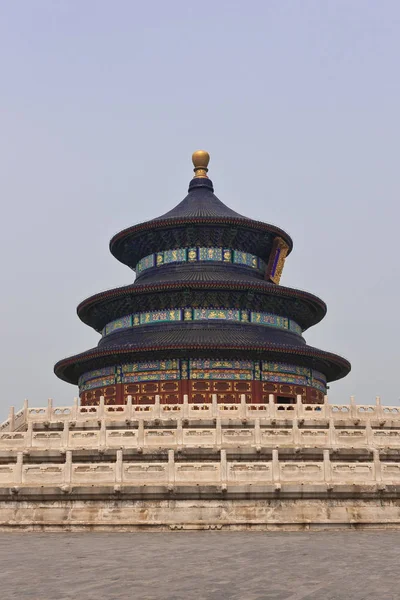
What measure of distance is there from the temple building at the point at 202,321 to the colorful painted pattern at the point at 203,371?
0.06 meters

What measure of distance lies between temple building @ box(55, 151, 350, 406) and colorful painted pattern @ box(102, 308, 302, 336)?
63 millimetres

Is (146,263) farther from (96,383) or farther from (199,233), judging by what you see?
(96,383)

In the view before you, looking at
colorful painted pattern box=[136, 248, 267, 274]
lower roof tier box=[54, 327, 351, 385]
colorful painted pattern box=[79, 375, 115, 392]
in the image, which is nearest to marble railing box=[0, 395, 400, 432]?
lower roof tier box=[54, 327, 351, 385]

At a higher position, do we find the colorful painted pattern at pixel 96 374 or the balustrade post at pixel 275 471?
the colorful painted pattern at pixel 96 374

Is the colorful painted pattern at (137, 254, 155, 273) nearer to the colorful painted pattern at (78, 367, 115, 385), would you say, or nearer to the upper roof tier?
the upper roof tier

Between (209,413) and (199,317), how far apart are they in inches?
718

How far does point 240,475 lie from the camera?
19016mm

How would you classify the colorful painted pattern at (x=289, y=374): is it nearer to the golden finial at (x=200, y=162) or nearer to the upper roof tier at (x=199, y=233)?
the upper roof tier at (x=199, y=233)

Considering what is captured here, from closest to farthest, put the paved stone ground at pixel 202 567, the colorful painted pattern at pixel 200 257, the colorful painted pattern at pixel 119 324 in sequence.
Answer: the paved stone ground at pixel 202 567 < the colorful painted pattern at pixel 119 324 < the colorful painted pattern at pixel 200 257

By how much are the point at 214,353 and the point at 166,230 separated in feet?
33.9

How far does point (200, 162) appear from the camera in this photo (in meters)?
56.4

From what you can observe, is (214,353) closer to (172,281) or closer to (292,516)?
(172,281)

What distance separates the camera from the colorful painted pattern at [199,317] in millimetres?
46469

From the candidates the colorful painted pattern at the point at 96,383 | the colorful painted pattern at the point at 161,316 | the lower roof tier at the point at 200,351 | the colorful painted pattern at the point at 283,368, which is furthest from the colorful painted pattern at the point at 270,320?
the colorful painted pattern at the point at 96,383
